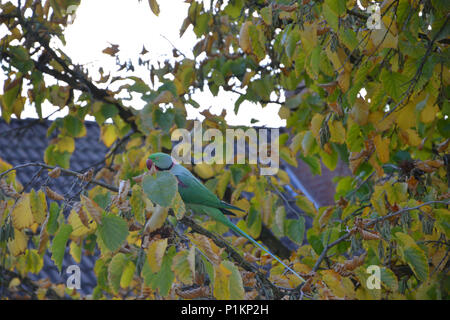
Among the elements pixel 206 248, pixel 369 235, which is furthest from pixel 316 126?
pixel 206 248

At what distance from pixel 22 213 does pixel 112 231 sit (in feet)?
0.91

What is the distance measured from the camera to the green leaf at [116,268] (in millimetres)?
1563

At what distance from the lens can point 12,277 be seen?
320 cm

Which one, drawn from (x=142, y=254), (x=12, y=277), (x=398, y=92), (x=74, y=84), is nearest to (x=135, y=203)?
(x=142, y=254)

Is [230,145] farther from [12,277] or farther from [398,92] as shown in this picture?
[12,277]

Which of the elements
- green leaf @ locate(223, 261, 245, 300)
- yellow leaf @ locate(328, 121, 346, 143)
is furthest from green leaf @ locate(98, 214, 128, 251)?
yellow leaf @ locate(328, 121, 346, 143)

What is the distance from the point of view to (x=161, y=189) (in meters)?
1.19

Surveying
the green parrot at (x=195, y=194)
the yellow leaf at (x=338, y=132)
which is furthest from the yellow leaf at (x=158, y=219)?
the yellow leaf at (x=338, y=132)

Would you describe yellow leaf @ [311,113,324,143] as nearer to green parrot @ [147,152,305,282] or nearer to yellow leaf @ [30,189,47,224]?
green parrot @ [147,152,305,282]

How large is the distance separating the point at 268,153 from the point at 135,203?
1200 mm

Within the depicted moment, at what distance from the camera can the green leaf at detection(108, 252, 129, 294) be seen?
156 centimetres

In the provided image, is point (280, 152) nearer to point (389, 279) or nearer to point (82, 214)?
point (389, 279)

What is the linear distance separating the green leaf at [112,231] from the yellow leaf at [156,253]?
0.32 feet
